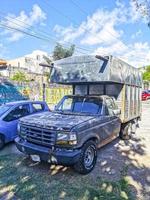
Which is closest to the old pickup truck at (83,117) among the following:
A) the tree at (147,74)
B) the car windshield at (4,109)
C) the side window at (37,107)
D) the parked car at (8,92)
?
the side window at (37,107)

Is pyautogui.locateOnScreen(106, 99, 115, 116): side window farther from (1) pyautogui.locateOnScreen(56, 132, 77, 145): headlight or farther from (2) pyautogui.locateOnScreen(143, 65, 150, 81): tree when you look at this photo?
(2) pyautogui.locateOnScreen(143, 65, 150, 81): tree

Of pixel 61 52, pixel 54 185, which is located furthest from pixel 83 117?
pixel 61 52

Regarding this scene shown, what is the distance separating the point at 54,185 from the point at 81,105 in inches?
110

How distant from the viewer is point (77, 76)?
25.7 feet

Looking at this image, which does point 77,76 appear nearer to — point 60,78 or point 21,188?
point 60,78

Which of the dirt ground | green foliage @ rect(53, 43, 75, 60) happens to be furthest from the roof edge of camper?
green foliage @ rect(53, 43, 75, 60)

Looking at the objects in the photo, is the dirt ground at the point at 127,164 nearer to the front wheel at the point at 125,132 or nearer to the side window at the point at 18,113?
the front wheel at the point at 125,132

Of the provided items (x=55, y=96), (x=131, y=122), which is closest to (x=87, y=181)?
(x=131, y=122)

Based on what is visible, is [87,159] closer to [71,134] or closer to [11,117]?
[71,134]

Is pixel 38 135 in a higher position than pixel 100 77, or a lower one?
lower

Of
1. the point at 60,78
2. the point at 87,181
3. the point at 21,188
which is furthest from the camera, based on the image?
the point at 60,78

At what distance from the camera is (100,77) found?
7336mm

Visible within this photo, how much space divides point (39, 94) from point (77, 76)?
1634 cm

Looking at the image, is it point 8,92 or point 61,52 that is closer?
point 8,92
